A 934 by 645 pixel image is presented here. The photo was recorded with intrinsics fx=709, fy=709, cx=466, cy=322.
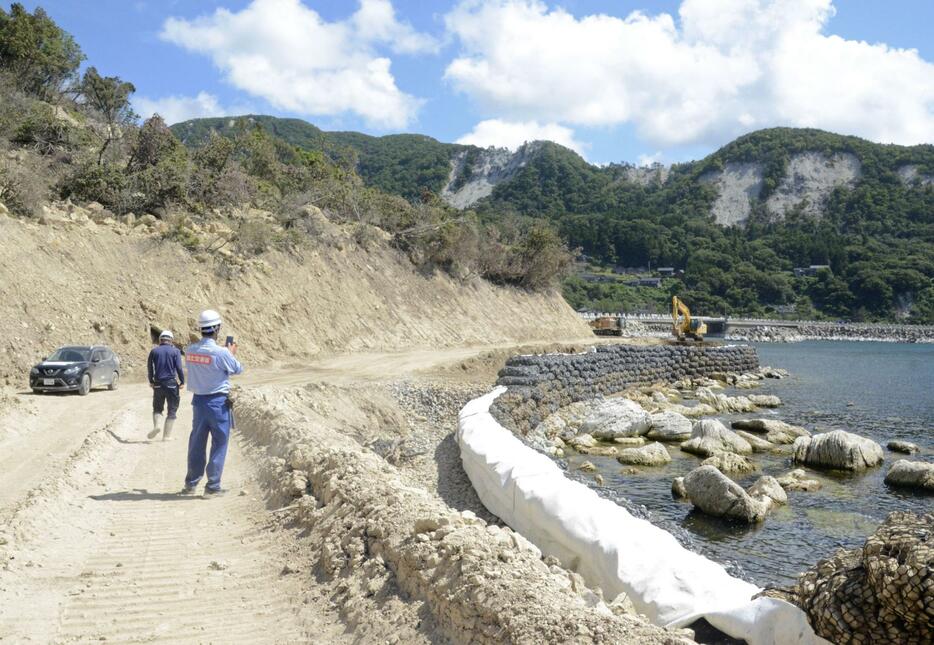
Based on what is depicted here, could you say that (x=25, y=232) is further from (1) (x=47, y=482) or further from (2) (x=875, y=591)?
(2) (x=875, y=591)

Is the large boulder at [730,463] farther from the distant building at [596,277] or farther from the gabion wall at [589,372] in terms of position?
the distant building at [596,277]

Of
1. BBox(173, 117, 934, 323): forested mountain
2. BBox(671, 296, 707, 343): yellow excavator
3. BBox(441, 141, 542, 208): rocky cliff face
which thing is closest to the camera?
BBox(671, 296, 707, 343): yellow excavator

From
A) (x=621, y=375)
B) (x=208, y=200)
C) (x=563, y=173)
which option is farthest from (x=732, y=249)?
(x=208, y=200)

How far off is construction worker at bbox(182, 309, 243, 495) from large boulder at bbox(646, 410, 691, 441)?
551 inches

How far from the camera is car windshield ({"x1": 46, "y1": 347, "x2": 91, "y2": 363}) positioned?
17078mm

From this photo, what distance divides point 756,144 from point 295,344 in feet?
634

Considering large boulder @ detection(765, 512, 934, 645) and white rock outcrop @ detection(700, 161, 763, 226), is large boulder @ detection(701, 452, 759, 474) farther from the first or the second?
white rock outcrop @ detection(700, 161, 763, 226)

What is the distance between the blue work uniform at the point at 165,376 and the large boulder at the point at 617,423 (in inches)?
458

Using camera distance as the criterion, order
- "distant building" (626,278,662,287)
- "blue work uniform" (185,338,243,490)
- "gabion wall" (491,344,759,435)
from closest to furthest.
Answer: "blue work uniform" (185,338,243,490) < "gabion wall" (491,344,759,435) < "distant building" (626,278,662,287)

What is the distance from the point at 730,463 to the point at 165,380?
39.7 ft

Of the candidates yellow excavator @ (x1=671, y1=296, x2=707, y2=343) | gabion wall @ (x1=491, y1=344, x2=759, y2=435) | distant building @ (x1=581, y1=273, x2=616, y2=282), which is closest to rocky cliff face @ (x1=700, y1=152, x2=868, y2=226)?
distant building @ (x1=581, y1=273, x2=616, y2=282)

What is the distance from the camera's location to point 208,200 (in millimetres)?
30484

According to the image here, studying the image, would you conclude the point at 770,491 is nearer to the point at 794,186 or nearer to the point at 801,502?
the point at 801,502

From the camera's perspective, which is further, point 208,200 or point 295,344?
point 208,200
